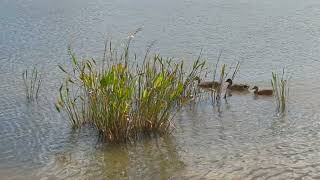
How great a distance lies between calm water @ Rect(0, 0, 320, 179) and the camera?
6078mm

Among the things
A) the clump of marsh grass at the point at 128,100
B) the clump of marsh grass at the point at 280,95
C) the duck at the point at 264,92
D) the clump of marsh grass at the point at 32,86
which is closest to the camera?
the clump of marsh grass at the point at 128,100

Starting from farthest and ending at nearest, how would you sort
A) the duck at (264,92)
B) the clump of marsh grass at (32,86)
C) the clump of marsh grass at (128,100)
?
the clump of marsh grass at (32,86), the duck at (264,92), the clump of marsh grass at (128,100)

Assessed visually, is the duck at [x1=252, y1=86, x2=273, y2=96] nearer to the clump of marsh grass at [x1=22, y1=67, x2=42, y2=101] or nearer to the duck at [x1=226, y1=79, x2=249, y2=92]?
the duck at [x1=226, y1=79, x2=249, y2=92]

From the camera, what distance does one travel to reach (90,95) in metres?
6.80

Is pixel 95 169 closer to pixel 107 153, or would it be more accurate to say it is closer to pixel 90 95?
pixel 107 153

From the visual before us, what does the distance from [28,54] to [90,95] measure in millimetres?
5822

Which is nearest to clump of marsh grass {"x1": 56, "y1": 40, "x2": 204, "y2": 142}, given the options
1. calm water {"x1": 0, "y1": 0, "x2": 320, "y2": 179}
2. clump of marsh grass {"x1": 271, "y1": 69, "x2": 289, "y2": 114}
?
calm water {"x1": 0, "y1": 0, "x2": 320, "y2": 179}

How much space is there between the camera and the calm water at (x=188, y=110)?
6078 mm

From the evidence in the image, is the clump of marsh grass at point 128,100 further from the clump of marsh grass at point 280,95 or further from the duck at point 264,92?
the duck at point 264,92

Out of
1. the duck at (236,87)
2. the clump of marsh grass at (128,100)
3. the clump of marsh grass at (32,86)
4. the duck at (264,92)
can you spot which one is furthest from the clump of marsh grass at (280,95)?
the clump of marsh grass at (32,86)

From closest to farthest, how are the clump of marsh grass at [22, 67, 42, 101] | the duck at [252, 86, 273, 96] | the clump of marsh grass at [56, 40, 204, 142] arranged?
1. the clump of marsh grass at [56, 40, 204, 142]
2. the duck at [252, 86, 273, 96]
3. the clump of marsh grass at [22, 67, 42, 101]

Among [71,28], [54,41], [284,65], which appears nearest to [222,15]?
[71,28]

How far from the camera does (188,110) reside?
8.31 m

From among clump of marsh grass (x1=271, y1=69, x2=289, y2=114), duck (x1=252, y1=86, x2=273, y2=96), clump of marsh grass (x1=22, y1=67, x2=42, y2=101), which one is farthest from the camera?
clump of marsh grass (x1=22, y1=67, x2=42, y2=101)
